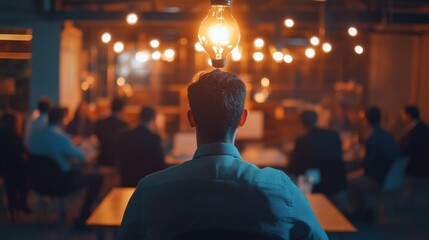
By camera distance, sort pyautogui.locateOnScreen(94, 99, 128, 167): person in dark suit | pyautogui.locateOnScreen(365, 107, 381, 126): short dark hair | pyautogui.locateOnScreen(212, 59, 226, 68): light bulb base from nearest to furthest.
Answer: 1. pyautogui.locateOnScreen(212, 59, 226, 68): light bulb base
2. pyautogui.locateOnScreen(365, 107, 381, 126): short dark hair
3. pyautogui.locateOnScreen(94, 99, 128, 167): person in dark suit

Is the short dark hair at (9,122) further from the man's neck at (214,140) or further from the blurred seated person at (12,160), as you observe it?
the man's neck at (214,140)

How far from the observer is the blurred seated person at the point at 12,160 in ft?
22.5

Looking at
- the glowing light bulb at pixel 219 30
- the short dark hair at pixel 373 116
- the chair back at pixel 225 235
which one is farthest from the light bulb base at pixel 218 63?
the short dark hair at pixel 373 116

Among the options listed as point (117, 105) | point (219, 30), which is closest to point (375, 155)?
point (117, 105)

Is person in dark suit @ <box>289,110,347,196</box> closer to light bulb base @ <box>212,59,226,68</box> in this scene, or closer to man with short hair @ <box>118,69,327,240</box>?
light bulb base @ <box>212,59,226,68</box>

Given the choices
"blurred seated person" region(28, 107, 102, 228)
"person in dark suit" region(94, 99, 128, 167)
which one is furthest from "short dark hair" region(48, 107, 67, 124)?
"person in dark suit" region(94, 99, 128, 167)

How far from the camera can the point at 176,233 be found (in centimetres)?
175

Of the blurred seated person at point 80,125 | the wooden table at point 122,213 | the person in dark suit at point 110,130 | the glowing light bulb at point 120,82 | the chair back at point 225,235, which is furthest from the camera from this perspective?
the glowing light bulb at point 120,82

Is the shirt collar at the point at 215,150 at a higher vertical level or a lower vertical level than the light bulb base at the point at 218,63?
lower

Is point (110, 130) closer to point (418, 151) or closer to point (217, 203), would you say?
point (418, 151)

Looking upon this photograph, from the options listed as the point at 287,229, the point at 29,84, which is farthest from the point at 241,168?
the point at 29,84

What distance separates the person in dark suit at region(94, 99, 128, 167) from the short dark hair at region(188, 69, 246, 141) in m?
5.62

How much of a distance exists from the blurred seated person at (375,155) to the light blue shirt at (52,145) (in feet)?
10.7

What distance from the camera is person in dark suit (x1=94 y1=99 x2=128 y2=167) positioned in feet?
24.6
